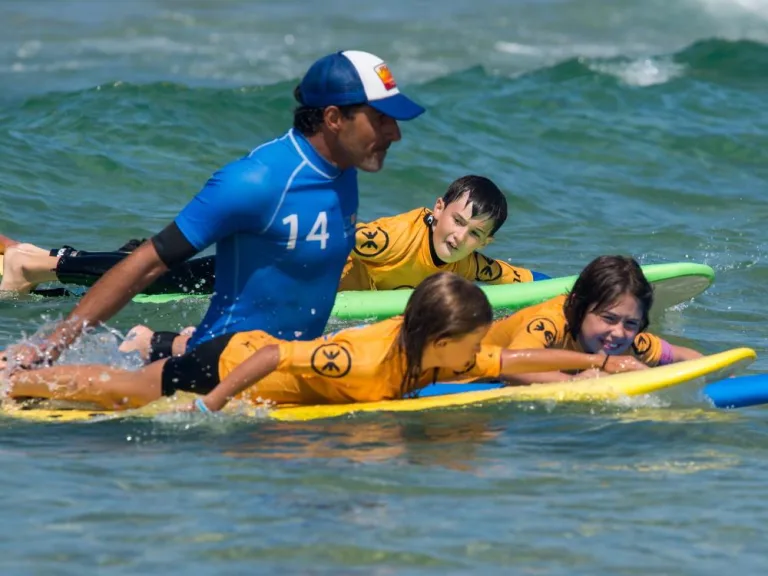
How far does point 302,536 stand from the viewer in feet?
14.3

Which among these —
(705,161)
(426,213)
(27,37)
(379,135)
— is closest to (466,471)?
(379,135)

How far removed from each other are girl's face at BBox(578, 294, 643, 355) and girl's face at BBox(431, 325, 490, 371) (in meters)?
0.86

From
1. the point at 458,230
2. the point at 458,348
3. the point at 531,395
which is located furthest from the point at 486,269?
the point at 458,348

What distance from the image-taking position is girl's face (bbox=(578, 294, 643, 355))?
600cm

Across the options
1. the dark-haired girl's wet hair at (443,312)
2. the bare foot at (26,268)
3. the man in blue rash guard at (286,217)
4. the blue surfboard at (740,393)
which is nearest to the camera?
the man in blue rash guard at (286,217)

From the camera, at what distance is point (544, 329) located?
20.3ft

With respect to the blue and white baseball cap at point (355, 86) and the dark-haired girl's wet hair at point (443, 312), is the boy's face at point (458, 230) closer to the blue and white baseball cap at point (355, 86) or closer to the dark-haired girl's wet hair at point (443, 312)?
the dark-haired girl's wet hair at point (443, 312)

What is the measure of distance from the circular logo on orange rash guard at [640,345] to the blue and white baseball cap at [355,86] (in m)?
1.90

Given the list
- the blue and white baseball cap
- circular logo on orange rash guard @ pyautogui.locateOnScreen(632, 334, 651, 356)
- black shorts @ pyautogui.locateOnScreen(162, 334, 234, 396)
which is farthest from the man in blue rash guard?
circular logo on orange rash guard @ pyautogui.locateOnScreen(632, 334, 651, 356)

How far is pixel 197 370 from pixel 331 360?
0.52 m

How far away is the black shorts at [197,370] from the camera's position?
5309mm

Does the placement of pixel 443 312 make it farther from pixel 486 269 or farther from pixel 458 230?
pixel 486 269

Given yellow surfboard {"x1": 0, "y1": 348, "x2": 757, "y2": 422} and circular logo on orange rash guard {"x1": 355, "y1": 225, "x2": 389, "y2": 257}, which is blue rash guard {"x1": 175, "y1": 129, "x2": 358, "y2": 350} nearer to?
yellow surfboard {"x1": 0, "y1": 348, "x2": 757, "y2": 422}

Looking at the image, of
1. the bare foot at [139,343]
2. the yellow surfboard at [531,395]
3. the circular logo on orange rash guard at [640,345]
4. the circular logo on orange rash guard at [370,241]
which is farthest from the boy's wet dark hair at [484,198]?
the bare foot at [139,343]
